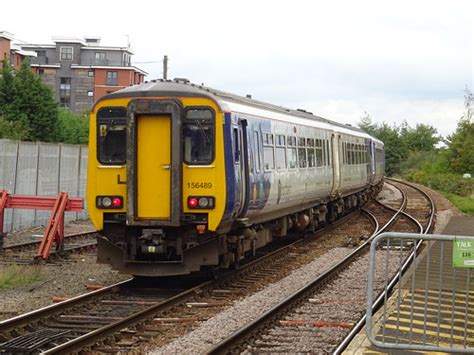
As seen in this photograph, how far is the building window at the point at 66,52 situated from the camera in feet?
278

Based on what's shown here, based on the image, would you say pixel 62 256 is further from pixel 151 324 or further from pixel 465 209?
pixel 465 209

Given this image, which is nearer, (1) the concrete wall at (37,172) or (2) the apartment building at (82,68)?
(1) the concrete wall at (37,172)

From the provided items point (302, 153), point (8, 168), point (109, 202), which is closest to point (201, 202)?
point (109, 202)

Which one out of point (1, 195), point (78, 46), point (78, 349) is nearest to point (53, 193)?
point (1, 195)

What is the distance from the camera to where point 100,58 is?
277 feet

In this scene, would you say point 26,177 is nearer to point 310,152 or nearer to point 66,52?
point 310,152

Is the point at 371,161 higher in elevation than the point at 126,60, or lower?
lower

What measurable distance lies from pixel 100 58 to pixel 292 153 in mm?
69459

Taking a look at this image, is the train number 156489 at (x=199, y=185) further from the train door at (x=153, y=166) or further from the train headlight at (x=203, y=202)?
the train door at (x=153, y=166)

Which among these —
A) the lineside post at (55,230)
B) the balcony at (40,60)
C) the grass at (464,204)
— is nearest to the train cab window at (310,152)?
the lineside post at (55,230)

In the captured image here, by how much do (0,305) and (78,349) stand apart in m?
3.03

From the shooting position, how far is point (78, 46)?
3339 inches

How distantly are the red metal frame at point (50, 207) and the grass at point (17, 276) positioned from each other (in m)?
1.34

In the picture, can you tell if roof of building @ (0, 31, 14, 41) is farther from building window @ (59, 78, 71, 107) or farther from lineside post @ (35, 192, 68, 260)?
lineside post @ (35, 192, 68, 260)
